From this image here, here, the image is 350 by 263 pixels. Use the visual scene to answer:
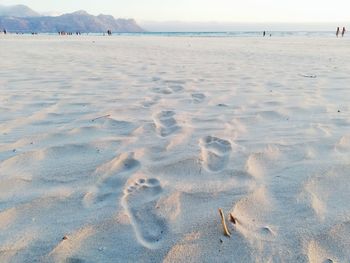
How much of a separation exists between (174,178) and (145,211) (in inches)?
16.4

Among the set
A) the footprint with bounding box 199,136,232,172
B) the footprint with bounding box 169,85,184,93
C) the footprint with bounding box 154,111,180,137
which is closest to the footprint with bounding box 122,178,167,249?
the footprint with bounding box 199,136,232,172

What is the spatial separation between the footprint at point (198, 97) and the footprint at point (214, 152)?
1371 mm

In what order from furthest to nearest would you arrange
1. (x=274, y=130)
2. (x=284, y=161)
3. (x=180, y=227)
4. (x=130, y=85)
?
(x=130, y=85)
(x=274, y=130)
(x=284, y=161)
(x=180, y=227)

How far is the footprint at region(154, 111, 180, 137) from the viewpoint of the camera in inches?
124

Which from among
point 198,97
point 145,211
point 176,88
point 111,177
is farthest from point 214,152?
point 176,88

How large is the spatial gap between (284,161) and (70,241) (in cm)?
150

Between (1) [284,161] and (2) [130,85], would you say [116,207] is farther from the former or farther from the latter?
(2) [130,85]

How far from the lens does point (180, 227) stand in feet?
5.79

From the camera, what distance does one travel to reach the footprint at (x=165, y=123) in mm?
3151

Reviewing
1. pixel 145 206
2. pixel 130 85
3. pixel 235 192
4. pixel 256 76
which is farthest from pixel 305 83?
pixel 145 206

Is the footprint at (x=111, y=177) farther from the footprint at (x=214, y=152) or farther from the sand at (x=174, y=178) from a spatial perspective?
the footprint at (x=214, y=152)

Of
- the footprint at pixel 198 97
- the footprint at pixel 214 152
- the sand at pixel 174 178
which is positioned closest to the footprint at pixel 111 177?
the sand at pixel 174 178

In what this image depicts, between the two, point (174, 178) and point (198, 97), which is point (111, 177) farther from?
point (198, 97)

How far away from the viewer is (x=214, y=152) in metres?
2.64
